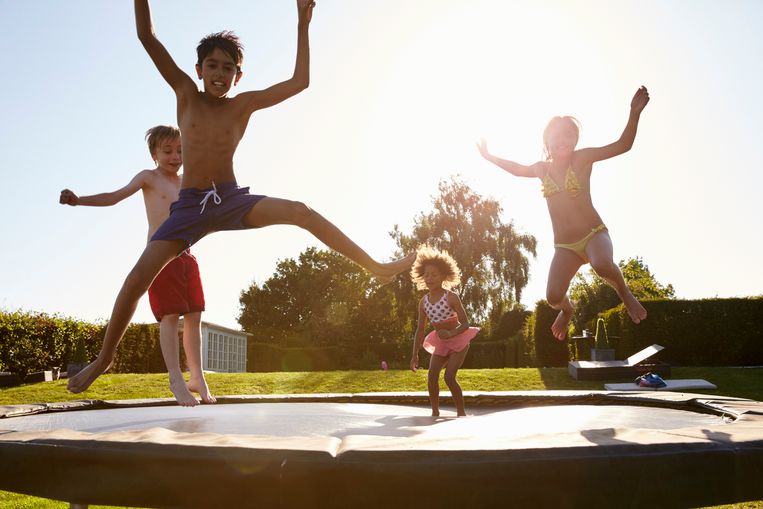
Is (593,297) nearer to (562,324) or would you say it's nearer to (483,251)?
(483,251)

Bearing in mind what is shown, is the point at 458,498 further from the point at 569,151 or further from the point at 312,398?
the point at 312,398

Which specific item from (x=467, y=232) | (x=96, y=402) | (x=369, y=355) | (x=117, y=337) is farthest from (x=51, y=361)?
(x=467, y=232)

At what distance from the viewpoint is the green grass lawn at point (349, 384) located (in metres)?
7.70

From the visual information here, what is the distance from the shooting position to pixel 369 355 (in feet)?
72.7

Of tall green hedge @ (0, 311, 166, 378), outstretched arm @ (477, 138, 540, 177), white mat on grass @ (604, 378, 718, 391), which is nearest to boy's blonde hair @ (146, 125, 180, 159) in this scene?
outstretched arm @ (477, 138, 540, 177)

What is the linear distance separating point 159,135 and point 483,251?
18.5 metres

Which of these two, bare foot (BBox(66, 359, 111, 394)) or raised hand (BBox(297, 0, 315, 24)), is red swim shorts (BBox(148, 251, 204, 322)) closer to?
bare foot (BBox(66, 359, 111, 394))

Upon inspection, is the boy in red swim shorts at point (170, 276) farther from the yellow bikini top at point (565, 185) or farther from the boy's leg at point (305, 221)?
the yellow bikini top at point (565, 185)

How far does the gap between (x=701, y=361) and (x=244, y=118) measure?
1072 cm

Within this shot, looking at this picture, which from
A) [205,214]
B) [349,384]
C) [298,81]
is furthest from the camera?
[349,384]

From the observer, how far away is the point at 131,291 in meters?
2.56

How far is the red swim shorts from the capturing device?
3.52m

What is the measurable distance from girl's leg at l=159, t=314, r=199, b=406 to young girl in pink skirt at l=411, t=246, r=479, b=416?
4.37 feet

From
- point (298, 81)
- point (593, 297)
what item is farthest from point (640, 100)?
point (593, 297)
